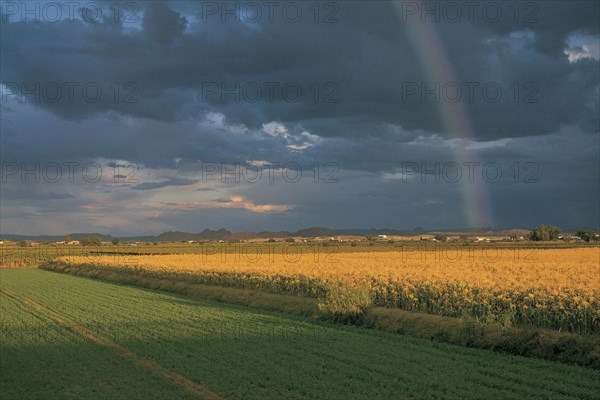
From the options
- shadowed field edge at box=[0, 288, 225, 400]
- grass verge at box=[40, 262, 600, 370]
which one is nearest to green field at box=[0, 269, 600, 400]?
shadowed field edge at box=[0, 288, 225, 400]

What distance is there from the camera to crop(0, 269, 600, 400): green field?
44.7 feet

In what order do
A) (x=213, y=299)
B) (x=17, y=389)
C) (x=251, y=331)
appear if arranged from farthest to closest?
(x=213, y=299)
(x=251, y=331)
(x=17, y=389)

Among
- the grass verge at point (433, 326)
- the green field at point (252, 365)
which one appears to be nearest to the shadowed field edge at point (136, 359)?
the green field at point (252, 365)

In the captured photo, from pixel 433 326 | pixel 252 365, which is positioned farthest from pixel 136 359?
pixel 433 326

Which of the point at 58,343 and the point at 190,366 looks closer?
the point at 190,366

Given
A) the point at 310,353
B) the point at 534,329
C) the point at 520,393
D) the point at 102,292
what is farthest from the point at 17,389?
the point at 102,292

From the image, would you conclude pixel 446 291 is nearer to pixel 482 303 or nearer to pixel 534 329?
pixel 482 303

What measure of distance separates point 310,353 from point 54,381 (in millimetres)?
7060

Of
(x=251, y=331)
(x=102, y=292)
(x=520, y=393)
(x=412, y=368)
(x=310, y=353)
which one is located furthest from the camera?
(x=102, y=292)

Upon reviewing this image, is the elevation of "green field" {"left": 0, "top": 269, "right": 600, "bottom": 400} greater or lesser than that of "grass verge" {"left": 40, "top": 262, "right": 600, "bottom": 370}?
lesser

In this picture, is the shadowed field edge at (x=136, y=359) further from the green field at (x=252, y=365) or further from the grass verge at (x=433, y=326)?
the grass verge at (x=433, y=326)

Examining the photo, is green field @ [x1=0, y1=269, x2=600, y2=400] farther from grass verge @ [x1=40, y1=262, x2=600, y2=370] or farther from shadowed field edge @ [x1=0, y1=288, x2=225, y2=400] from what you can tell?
grass verge @ [x1=40, y1=262, x2=600, y2=370]

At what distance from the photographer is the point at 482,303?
21875 mm

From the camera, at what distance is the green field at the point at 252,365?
13.6 metres
